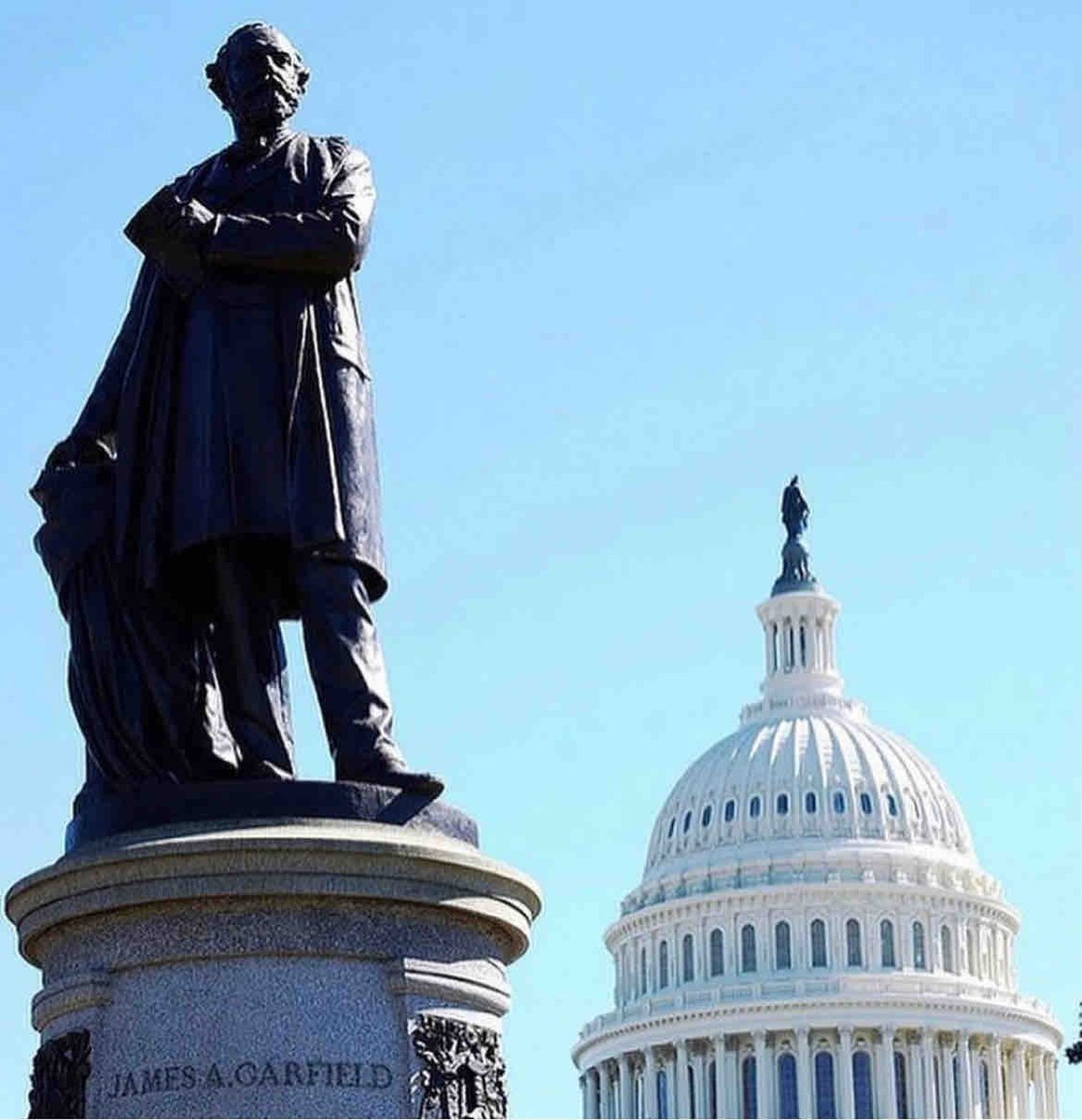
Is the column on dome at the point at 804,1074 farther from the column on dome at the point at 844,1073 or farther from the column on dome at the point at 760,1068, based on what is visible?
the column on dome at the point at 760,1068

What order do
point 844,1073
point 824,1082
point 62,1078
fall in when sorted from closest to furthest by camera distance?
point 62,1078
point 844,1073
point 824,1082

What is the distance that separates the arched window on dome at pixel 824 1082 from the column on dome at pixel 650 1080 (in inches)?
274

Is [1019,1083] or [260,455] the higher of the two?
[1019,1083]

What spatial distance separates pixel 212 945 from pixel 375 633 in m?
1.39

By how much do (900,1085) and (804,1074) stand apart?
546 cm

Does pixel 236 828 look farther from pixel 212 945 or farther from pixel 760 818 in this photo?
pixel 760 818

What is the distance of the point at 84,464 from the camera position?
11312 mm

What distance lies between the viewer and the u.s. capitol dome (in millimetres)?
138500

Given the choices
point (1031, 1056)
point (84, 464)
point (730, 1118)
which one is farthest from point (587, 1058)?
point (84, 464)

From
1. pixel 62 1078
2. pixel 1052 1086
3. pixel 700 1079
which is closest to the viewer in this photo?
pixel 62 1078

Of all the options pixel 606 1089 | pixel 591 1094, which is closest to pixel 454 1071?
pixel 606 1089

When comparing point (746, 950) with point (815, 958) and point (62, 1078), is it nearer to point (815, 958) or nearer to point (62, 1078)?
point (815, 958)

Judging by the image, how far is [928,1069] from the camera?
138750 millimetres

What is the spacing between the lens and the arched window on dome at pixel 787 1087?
5423 inches
